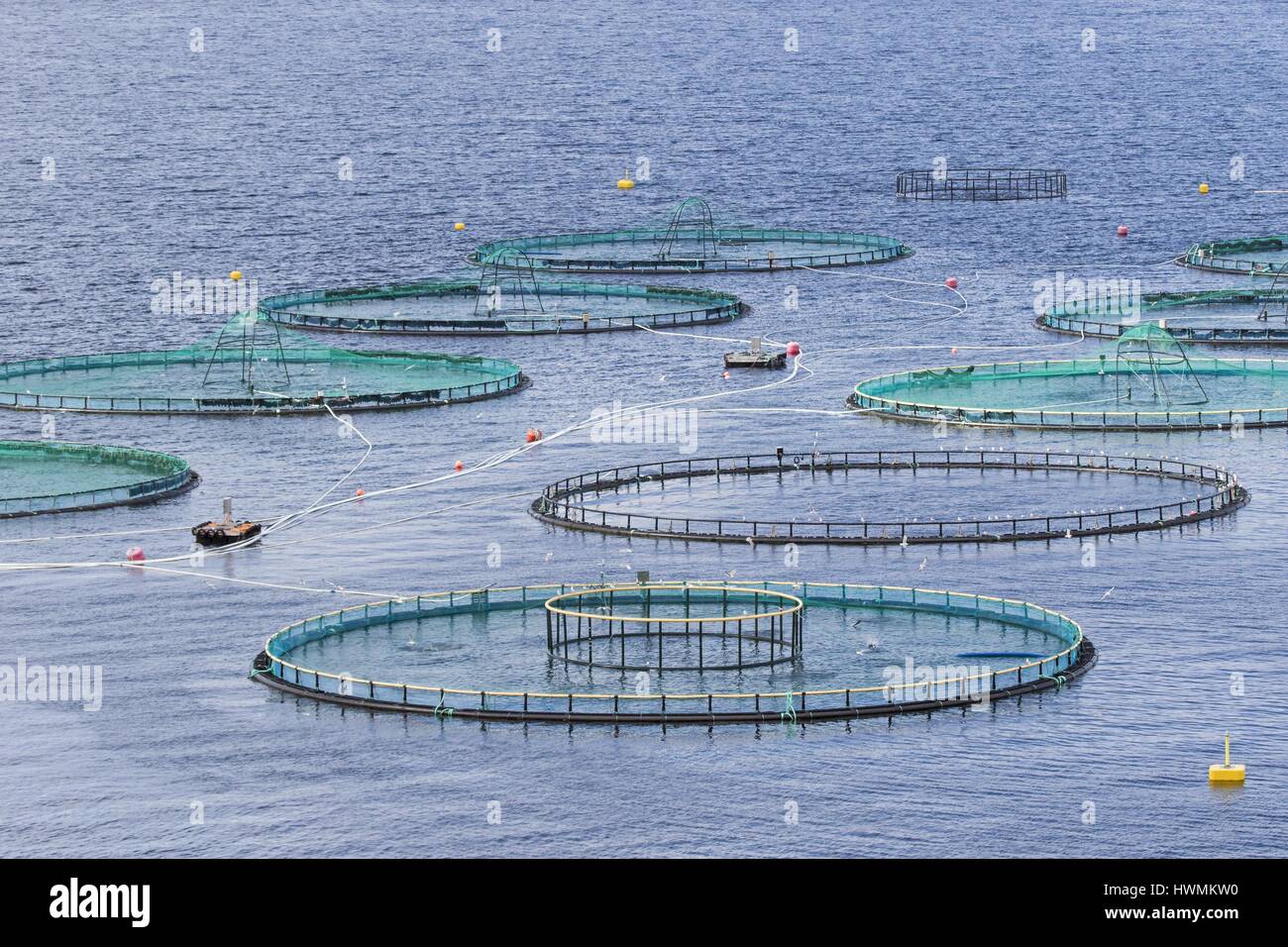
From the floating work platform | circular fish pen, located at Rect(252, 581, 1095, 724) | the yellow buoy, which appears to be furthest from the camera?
the floating work platform

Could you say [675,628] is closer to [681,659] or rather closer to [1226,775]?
[681,659]

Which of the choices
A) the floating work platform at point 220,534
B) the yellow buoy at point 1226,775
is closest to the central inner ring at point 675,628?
the yellow buoy at point 1226,775

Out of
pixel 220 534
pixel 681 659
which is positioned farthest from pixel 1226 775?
pixel 220 534

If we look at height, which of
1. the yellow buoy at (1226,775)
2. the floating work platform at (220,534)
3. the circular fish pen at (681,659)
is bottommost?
the yellow buoy at (1226,775)

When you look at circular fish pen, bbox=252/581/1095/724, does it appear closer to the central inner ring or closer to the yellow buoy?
the central inner ring

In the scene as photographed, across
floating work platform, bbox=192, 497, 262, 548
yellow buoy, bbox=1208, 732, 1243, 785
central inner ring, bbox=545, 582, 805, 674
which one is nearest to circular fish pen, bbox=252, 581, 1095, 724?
central inner ring, bbox=545, 582, 805, 674

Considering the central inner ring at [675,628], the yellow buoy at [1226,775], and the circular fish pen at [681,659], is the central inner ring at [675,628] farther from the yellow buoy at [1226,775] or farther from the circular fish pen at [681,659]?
the yellow buoy at [1226,775]
